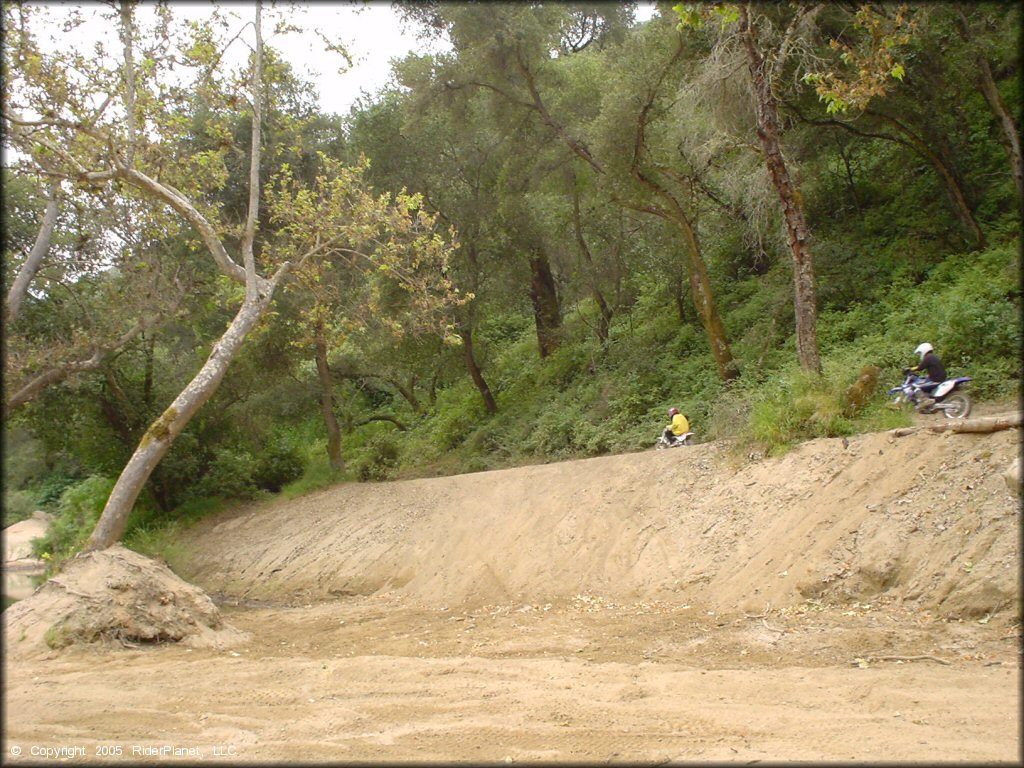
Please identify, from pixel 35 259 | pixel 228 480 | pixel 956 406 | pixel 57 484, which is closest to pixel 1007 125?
pixel 956 406

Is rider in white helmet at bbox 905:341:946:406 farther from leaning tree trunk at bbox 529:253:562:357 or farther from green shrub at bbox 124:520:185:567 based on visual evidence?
green shrub at bbox 124:520:185:567

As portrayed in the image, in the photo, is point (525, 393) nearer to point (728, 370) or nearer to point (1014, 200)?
point (728, 370)

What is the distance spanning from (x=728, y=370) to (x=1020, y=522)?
33.4 ft

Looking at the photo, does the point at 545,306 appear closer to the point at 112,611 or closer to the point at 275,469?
the point at 275,469

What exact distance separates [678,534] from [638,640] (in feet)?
11.8

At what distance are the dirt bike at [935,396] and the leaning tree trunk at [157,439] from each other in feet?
35.7

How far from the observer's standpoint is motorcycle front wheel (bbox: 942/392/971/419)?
442 inches

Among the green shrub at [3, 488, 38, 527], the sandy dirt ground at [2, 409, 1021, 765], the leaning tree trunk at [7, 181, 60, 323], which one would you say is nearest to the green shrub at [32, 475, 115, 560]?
the leaning tree trunk at [7, 181, 60, 323]

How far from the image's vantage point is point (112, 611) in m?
10.4

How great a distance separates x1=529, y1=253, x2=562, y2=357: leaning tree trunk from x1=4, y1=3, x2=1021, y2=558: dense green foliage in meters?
0.13

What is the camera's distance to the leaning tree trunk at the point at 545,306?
2645 centimetres

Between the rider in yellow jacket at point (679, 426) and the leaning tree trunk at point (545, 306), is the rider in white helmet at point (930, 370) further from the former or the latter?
the leaning tree trunk at point (545, 306)

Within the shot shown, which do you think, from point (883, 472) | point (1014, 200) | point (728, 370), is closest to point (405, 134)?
point (728, 370)

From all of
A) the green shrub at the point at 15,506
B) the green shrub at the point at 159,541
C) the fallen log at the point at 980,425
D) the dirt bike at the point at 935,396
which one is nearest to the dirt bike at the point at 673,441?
the dirt bike at the point at 935,396
